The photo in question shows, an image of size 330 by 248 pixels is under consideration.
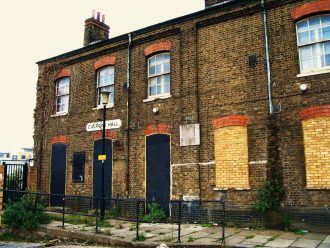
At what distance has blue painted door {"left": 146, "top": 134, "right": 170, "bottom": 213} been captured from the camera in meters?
12.3

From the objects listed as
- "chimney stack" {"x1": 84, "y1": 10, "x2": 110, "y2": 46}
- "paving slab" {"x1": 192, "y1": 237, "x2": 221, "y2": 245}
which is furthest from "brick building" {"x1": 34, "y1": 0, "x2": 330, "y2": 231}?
"paving slab" {"x1": 192, "y1": 237, "x2": 221, "y2": 245}

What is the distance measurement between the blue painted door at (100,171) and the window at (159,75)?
287 cm

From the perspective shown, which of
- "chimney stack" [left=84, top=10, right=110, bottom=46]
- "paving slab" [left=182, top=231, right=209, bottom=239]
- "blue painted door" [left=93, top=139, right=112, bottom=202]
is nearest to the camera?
"paving slab" [left=182, top=231, right=209, bottom=239]

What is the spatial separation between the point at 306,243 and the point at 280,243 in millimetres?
593

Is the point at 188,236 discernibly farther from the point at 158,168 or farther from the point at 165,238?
A: the point at 158,168

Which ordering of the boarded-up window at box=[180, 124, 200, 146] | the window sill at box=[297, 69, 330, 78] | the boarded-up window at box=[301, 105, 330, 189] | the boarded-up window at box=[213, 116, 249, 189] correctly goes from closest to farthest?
the boarded-up window at box=[301, 105, 330, 189] → the window sill at box=[297, 69, 330, 78] → the boarded-up window at box=[213, 116, 249, 189] → the boarded-up window at box=[180, 124, 200, 146]

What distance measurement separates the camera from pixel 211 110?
1164cm

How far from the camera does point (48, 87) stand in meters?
16.8

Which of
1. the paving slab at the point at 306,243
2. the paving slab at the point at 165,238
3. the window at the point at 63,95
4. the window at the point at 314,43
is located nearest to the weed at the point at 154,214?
the paving slab at the point at 165,238

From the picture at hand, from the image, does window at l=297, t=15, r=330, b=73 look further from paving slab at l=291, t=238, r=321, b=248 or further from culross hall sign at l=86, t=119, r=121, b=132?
culross hall sign at l=86, t=119, r=121, b=132

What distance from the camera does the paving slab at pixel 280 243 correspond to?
770 centimetres

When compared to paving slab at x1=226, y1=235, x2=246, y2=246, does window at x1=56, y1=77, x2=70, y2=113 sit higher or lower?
higher

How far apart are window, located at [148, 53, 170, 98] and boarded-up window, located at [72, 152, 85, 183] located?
14.0ft

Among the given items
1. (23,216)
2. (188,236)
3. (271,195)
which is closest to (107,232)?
(188,236)
